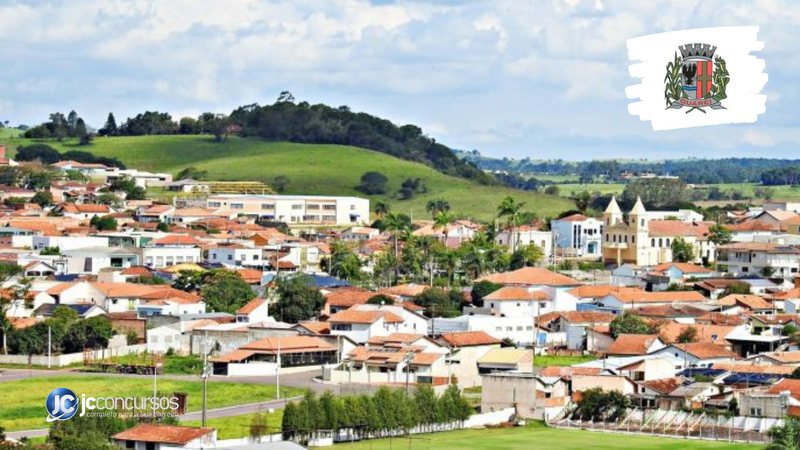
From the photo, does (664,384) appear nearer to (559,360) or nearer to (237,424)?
(559,360)

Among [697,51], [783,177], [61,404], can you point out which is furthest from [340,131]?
[697,51]

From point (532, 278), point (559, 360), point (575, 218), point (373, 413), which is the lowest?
point (559, 360)

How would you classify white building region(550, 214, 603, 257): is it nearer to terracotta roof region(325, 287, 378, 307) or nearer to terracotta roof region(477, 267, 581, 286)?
terracotta roof region(477, 267, 581, 286)

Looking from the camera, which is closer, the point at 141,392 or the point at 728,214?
the point at 141,392

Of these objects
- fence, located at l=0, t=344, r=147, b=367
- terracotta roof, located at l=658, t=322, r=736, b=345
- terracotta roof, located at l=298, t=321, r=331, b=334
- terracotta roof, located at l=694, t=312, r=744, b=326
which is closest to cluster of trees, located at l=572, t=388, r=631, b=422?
terracotta roof, located at l=658, t=322, r=736, b=345

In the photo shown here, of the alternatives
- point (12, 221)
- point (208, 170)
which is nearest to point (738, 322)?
point (12, 221)

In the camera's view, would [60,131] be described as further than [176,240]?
Yes

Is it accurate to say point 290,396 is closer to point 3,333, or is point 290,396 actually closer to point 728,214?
point 3,333

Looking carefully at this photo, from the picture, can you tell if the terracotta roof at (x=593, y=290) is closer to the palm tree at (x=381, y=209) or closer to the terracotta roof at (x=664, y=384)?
the terracotta roof at (x=664, y=384)
